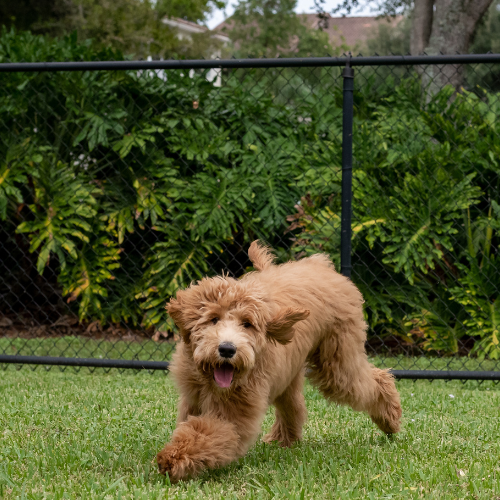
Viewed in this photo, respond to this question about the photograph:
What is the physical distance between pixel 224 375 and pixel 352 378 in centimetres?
96

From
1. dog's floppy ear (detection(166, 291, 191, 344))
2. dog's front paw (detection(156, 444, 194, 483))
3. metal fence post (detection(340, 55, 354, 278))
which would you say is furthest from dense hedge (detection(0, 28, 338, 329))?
dog's front paw (detection(156, 444, 194, 483))

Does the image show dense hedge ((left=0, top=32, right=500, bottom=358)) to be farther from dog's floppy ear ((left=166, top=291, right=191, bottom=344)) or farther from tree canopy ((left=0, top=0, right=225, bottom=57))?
tree canopy ((left=0, top=0, right=225, bottom=57))

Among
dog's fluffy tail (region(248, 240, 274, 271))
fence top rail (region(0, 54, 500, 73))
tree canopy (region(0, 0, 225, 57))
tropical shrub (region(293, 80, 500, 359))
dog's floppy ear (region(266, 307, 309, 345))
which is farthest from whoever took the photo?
tree canopy (region(0, 0, 225, 57))

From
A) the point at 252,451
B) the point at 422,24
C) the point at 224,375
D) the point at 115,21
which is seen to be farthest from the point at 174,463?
the point at 115,21

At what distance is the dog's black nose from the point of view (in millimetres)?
2594

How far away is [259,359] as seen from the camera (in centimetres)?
290

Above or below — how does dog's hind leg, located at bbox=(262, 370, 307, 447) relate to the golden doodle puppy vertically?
below

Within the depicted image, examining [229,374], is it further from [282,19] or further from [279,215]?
[282,19]

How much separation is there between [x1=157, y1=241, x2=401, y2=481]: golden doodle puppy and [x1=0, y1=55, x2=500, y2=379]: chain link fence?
7.46 feet

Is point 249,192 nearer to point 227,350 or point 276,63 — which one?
point 276,63

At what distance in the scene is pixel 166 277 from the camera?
6293 mm

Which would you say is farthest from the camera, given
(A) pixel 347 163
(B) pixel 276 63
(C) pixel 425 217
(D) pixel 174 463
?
(C) pixel 425 217

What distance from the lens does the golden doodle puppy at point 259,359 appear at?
8.72 feet

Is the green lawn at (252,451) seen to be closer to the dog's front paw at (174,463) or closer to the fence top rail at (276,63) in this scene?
the dog's front paw at (174,463)
